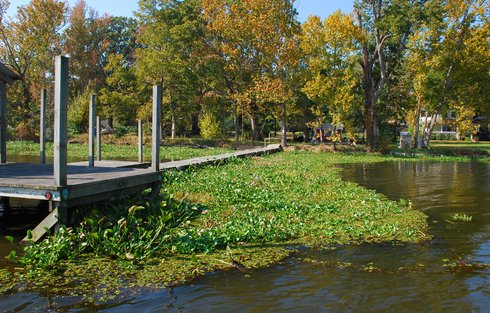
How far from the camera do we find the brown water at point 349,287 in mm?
5488

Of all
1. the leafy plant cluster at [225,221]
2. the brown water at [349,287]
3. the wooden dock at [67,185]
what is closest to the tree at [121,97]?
the leafy plant cluster at [225,221]

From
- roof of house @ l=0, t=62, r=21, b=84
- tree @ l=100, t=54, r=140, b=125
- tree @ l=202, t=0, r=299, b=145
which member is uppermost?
tree @ l=202, t=0, r=299, b=145

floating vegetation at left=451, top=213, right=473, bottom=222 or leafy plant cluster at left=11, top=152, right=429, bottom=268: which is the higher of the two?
leafy plant cluster at left=11, top=152, right=429, bottom=268

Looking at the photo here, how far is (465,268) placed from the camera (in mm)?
7000

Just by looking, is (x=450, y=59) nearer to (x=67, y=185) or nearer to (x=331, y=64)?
(x=331, y=64)

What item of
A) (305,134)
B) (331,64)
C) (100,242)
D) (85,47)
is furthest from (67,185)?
(85,47)

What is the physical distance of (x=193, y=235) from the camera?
7898 mm

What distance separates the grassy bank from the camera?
248 inches

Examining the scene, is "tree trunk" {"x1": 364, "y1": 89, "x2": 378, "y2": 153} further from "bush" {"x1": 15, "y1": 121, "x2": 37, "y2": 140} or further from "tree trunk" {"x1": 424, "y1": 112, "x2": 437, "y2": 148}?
"bush" {"x1": 15, "y1": 121, "x2": 37, "y2": 140}

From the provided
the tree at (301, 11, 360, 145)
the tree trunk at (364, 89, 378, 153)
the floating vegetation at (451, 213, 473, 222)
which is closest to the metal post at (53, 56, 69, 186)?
the floating vegetation at (451, 213, 473, 222)

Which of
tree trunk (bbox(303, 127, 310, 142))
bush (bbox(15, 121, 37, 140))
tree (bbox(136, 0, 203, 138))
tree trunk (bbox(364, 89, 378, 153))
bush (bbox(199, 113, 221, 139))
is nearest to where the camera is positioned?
tree trunk (bbox(364, 89, 378, 153))

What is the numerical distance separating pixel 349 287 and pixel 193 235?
115 inches

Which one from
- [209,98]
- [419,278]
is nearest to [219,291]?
[419,278]

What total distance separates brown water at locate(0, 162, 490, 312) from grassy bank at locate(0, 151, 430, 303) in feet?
1.08
